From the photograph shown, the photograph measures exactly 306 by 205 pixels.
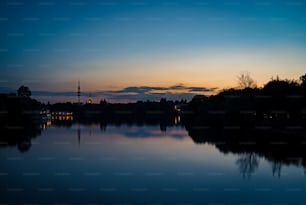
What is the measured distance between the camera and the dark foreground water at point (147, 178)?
5.54m

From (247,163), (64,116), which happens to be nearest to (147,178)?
(247,163)

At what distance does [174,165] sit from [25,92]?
96.1 feet

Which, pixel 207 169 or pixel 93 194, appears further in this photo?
pixel 207 169

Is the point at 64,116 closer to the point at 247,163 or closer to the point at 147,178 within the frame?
the point at 247,163

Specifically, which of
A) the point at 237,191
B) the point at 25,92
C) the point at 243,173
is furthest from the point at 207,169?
the point at 25,92

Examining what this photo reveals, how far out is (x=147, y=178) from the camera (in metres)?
6.96

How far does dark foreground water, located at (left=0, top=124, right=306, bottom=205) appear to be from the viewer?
218 inches

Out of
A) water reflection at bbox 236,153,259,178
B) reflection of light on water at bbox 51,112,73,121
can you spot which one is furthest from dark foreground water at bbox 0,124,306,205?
A: reflection of light on water at bbox 51,112,73,121

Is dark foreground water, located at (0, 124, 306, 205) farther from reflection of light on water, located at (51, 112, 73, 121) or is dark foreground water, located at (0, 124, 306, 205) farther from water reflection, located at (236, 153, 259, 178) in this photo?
reflection of light on water, located at (51, 112, 73, 121)

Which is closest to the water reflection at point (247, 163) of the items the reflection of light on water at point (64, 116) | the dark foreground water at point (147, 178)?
the dark foreground water at point (147, 178)

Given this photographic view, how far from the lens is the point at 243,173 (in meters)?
7.51

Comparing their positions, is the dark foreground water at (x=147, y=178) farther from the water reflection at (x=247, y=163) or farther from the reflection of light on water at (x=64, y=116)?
the reflection of light on water at (x=64, y=116)

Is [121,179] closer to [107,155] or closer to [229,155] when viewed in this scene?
[107,155]

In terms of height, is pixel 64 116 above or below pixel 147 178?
below
